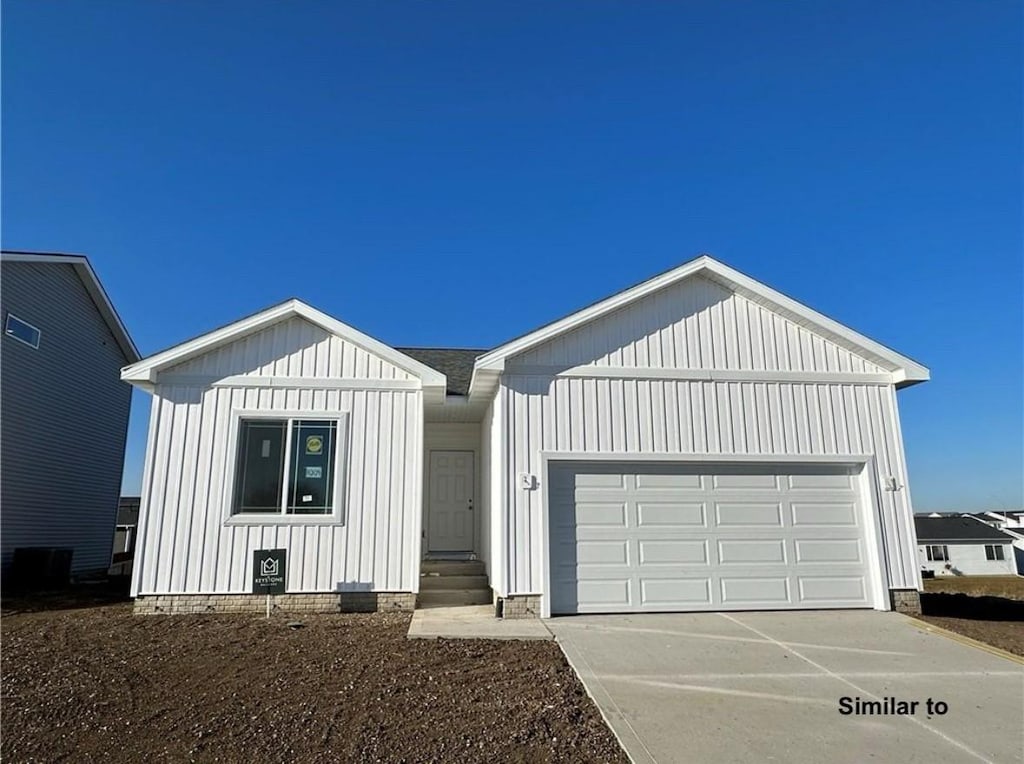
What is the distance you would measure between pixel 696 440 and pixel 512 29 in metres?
7.23

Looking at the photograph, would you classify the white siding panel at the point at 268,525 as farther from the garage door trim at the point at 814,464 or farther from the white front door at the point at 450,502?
the white front door at the point at 450,502

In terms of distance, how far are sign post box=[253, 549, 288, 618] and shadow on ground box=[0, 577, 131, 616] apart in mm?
2976

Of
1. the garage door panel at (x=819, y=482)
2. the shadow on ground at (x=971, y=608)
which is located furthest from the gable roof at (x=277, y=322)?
the shadow on ground at (x=971, y=608)

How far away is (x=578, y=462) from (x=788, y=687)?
3875 millimetres

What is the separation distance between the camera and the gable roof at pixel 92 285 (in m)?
12.1

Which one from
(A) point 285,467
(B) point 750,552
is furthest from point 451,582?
(B) point 750,552

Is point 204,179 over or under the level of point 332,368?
over

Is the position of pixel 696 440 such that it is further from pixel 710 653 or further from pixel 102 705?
pixel 102 705

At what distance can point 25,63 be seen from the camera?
27.5 ft

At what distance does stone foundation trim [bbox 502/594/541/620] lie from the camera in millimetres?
7949

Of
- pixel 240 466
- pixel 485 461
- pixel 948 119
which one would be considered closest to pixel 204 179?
pixel 240 466

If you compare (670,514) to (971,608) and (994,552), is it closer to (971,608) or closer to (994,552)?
(971,608)

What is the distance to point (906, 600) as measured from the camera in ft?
28.1

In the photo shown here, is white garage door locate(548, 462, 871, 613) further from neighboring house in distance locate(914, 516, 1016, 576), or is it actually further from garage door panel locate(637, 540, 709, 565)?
neighboring house in distance locate(914, 516, 1016, 576)
